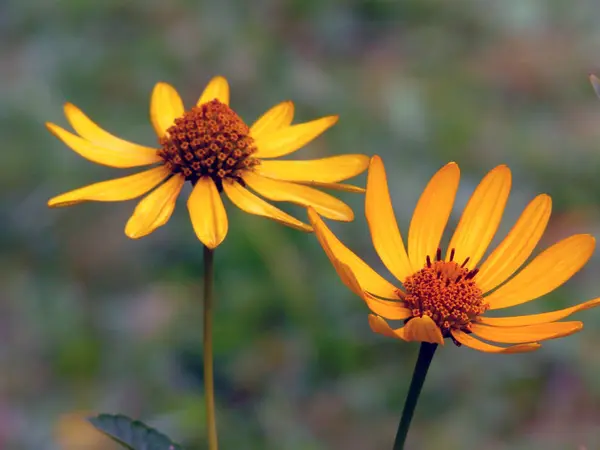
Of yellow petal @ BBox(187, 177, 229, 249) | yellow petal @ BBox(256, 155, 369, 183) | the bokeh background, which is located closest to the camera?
yellow petal @ BBox(187, 177, 229, 249)

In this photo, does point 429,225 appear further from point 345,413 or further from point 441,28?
point 441,28

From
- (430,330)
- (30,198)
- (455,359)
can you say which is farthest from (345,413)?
(430,330)

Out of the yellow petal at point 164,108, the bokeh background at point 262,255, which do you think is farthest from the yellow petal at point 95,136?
the bokeh background at point 262,255

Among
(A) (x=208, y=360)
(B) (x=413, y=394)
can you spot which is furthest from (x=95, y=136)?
(B) (x=413, y=394)

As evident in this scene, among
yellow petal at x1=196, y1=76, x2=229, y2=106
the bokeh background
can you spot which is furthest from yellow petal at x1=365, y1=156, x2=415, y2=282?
the bokeh background

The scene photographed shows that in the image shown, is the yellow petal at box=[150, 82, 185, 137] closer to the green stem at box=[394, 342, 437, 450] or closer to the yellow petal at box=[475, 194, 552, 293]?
the yellow petal at box=[475, 194, 552, 293]

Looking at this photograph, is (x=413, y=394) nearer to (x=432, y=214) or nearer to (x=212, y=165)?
(x=432, y=214)
